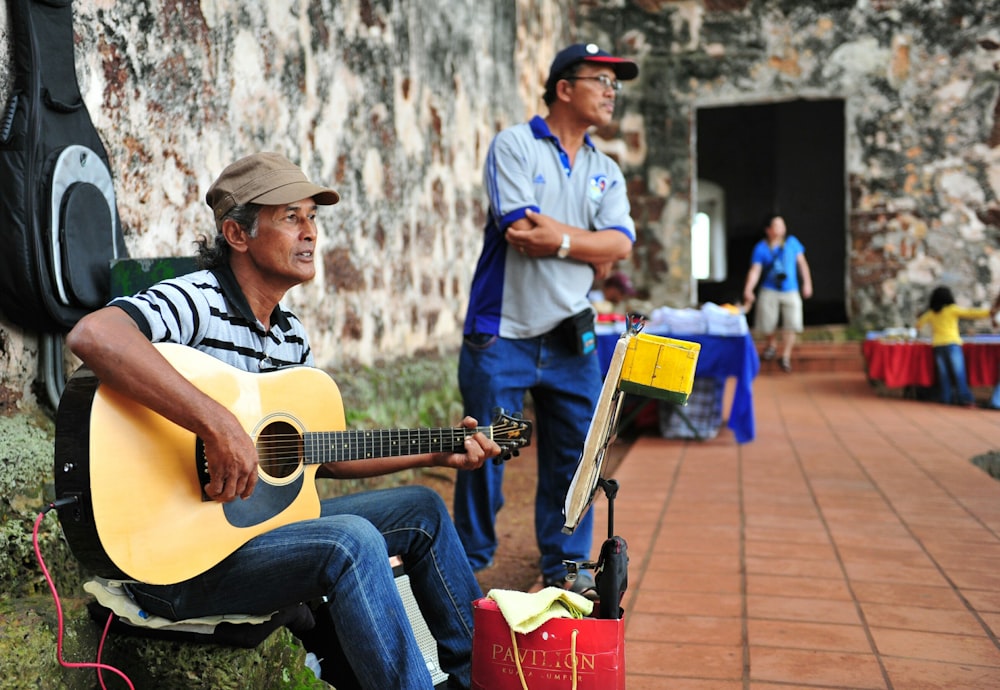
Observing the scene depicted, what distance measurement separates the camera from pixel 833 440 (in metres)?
6.41

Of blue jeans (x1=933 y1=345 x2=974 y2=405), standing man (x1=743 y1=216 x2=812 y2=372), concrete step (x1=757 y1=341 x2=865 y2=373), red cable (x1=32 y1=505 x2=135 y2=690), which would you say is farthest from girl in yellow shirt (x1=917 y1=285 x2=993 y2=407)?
red cable (x1=32 y1=505 x2=135 y2=690)

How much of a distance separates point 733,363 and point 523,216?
3415mm

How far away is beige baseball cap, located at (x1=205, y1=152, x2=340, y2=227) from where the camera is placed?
6.95 ft

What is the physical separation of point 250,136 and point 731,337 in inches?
145

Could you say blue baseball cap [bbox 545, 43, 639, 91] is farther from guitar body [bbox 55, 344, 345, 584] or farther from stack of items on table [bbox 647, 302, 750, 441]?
stack of items on table [bbox 647, 302, 750, 441]

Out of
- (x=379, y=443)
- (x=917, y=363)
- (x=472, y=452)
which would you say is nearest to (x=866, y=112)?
(x=917, y=363)

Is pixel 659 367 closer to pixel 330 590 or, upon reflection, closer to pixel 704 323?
pixel 330 590

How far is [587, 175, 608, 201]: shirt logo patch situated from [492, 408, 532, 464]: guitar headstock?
1207mm

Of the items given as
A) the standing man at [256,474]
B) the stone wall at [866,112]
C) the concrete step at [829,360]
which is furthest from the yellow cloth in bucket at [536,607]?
the stone wall at [866,112]

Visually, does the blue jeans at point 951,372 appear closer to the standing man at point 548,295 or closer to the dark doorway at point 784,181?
the standing man at point 548,295

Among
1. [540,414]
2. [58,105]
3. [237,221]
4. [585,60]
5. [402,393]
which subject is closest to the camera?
[237,221]

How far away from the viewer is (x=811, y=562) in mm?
3568

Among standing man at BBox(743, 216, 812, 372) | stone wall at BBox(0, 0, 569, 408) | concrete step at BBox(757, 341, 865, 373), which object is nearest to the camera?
stone wall at BBox(0, 0, 569, 408)

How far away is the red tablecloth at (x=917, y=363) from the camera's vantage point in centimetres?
815
